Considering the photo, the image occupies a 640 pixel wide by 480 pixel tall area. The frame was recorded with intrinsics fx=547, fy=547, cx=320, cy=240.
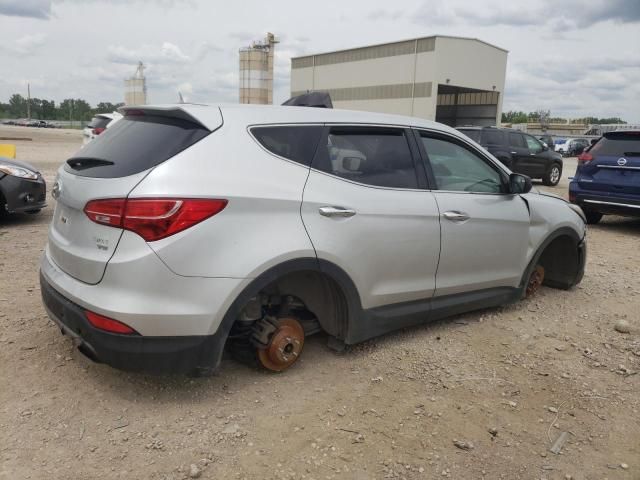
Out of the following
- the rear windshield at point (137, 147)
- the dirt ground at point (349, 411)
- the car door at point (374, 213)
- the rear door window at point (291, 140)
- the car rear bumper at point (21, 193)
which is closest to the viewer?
the dirt ground at point (349, 411)

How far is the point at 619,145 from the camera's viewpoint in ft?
28.7

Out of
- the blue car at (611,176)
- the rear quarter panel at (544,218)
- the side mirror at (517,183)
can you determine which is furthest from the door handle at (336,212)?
the blue car at (611,176)

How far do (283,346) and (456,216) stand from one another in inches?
61.5

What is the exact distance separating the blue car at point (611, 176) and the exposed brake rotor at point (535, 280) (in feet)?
14.0

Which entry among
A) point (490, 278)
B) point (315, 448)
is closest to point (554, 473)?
point (315, 448)

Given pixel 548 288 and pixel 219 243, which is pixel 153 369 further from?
pixel 548 288

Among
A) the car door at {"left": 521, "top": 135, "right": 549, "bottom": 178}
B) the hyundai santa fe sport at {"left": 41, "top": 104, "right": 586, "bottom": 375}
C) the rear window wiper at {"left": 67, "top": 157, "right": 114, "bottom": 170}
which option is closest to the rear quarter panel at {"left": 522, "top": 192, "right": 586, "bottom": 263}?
the hyundai santa fe sport at {"left": 41, "top": 104, "right": 586, "bottom": 375}

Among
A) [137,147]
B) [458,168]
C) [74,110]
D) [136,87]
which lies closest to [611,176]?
[458,168]

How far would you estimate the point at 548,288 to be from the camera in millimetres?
5574

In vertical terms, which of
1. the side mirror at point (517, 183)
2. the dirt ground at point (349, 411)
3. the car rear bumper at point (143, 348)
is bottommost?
the dirt ground at point (349, 411)

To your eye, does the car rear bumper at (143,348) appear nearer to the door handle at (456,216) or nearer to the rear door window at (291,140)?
the rear door window at (291,140)

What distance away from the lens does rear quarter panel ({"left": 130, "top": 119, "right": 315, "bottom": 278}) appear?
8.98 feet

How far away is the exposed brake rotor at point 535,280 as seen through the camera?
5.16 metres

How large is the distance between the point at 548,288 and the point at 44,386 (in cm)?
462
